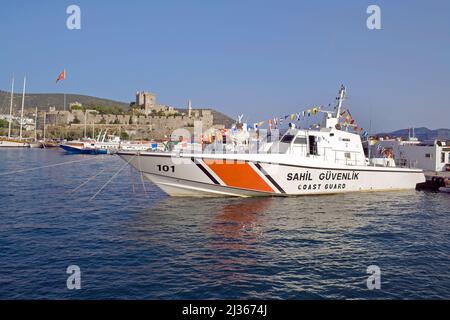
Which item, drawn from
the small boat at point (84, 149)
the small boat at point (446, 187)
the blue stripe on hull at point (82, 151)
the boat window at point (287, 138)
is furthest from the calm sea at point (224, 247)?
the small boat at point (84, 149)

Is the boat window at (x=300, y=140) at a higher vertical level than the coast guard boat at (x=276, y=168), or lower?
higher

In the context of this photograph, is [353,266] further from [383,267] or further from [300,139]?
[300,139]

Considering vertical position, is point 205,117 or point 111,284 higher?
point 205,117

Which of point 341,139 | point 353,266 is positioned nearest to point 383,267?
point 353,266

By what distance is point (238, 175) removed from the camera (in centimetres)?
2134

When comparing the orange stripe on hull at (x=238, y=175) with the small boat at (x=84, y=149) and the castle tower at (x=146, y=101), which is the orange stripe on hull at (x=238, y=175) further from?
→ the castle tower at (x=146, y=101)

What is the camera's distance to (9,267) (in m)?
10.8

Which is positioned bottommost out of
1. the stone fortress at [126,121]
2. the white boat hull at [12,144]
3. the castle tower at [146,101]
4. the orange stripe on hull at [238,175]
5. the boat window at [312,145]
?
the orange stripe on hull at [238,175]

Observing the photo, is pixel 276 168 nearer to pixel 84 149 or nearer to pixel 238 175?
pixel 238 175

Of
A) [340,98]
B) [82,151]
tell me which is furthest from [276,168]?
[82,151]

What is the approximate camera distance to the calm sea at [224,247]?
9609mm

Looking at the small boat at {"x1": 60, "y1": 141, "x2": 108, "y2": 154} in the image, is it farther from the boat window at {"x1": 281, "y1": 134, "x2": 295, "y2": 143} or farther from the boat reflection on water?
the boat reflection on water

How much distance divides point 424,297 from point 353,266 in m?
2.36

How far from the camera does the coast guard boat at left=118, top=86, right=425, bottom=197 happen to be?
21.0 m
